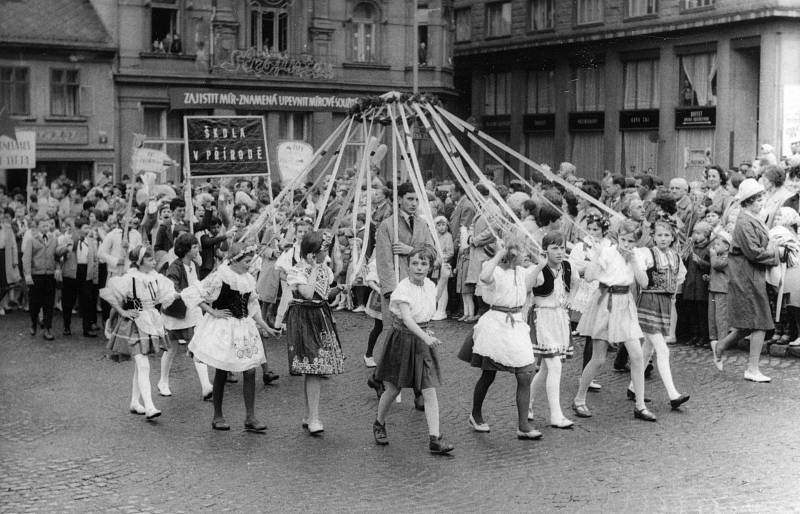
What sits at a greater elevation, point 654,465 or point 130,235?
point 130,235

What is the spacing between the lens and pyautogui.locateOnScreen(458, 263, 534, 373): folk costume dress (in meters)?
9.61

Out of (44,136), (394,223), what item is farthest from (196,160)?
(44,136)

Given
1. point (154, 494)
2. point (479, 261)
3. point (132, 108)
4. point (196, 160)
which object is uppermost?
point (132, 108)

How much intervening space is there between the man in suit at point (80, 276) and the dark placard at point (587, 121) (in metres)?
25.2

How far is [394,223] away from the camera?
11273mm

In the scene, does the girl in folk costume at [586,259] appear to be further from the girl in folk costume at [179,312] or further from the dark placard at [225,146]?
the dark placard at [225,146]

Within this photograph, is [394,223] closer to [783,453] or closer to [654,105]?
[783,453]

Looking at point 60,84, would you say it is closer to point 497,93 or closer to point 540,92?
point 497,93

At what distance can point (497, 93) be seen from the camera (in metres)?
43.9

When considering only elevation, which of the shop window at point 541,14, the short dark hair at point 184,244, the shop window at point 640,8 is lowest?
the short dark hair at point 184,244

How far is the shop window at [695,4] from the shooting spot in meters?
34.3

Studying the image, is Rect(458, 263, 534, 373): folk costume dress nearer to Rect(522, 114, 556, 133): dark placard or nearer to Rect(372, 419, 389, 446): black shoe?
Rect(372, 419, 389, 446): black shoe

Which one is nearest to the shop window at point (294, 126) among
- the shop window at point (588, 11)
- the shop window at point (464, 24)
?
the shop window at point (464, 24)

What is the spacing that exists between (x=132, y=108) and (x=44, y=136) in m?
2.77
